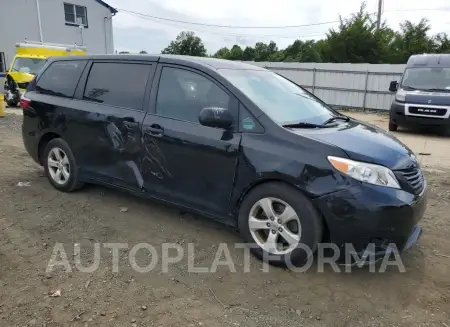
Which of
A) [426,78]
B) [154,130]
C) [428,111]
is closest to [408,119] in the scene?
[428,111]

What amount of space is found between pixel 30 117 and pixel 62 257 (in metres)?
2.46

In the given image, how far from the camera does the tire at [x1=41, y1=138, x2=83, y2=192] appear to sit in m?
4.67

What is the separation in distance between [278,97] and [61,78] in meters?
2.78

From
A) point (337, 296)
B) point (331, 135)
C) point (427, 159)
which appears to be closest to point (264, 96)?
point (331, 135)

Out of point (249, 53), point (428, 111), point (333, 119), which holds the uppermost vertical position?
point (249, 53)

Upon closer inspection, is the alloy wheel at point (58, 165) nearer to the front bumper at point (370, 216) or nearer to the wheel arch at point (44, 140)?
the wheel arch at point (44, 140)

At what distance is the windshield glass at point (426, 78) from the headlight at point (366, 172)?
891cm

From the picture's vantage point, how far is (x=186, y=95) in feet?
12.3

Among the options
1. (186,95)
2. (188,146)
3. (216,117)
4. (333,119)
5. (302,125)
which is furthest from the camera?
(333,119)

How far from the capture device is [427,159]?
296 inches

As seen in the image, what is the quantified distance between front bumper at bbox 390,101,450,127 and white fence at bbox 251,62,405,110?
5.19 meters

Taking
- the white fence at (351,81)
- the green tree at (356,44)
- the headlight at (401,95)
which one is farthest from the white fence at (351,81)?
the green tree at (356,44)

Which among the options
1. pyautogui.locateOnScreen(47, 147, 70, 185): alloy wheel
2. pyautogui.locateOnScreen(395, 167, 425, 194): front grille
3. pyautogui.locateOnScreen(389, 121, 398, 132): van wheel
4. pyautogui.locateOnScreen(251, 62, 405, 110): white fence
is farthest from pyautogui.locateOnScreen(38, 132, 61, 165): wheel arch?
pyautogui.locateOnScreen(251, 62, 405, 110): white fence

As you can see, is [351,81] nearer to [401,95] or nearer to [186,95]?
[401,95]
